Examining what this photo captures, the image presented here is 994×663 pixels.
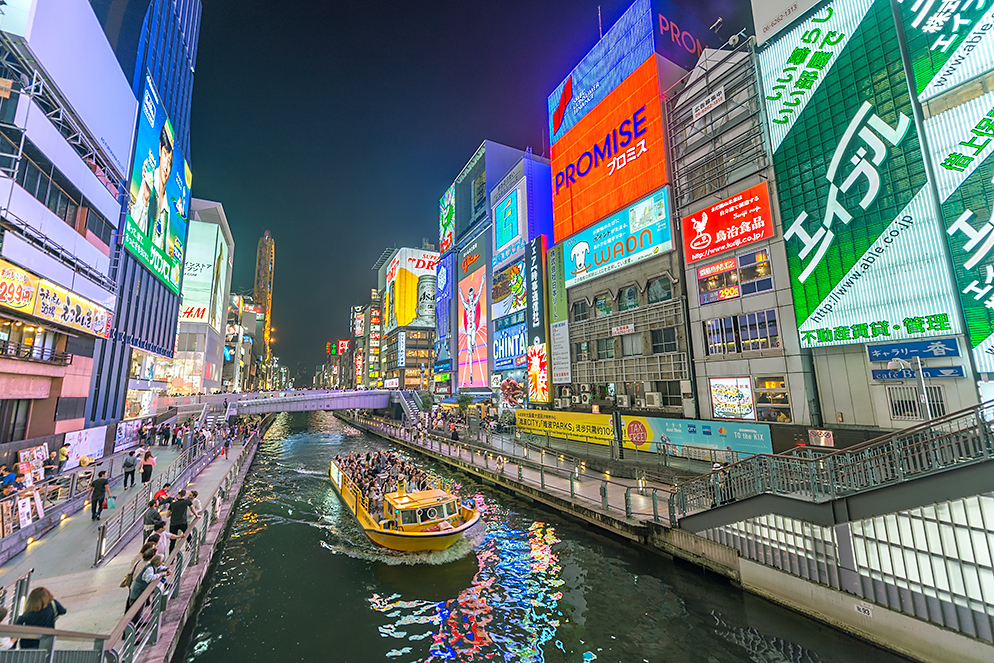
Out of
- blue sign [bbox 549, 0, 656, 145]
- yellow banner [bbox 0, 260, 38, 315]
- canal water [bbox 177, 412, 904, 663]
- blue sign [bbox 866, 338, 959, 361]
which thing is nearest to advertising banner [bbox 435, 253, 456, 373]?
blue sign [bbox 549, 0, 656, 145]

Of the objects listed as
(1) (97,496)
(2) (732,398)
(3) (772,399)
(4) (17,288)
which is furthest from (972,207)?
(4) (17,288)

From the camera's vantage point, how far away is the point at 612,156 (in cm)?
3688

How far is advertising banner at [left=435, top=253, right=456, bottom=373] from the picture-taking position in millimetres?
84000

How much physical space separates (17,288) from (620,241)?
1367 inches

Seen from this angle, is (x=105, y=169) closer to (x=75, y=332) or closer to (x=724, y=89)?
(x=75, y=332)

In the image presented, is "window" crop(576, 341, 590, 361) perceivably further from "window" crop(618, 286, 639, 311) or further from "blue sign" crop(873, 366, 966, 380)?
"blue sign" crop(873, 366, 966, 380)

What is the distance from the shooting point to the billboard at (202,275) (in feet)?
239

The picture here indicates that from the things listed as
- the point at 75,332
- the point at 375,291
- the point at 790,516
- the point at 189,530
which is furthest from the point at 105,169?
the point at 375,291

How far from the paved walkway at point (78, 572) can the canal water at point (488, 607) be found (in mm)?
2052

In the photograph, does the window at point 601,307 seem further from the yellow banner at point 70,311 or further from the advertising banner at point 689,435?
the yellow banner at point 70,311

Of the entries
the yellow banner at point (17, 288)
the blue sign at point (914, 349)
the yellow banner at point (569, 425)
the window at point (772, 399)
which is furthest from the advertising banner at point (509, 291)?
the yellow banner at point (17, 288)

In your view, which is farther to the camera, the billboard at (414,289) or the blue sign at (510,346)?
the billboard at (414,289)

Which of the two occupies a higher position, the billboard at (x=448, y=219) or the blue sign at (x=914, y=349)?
the billboard at (x=448, y=219)

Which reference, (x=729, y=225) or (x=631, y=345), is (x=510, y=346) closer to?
(x=631, y=345)
